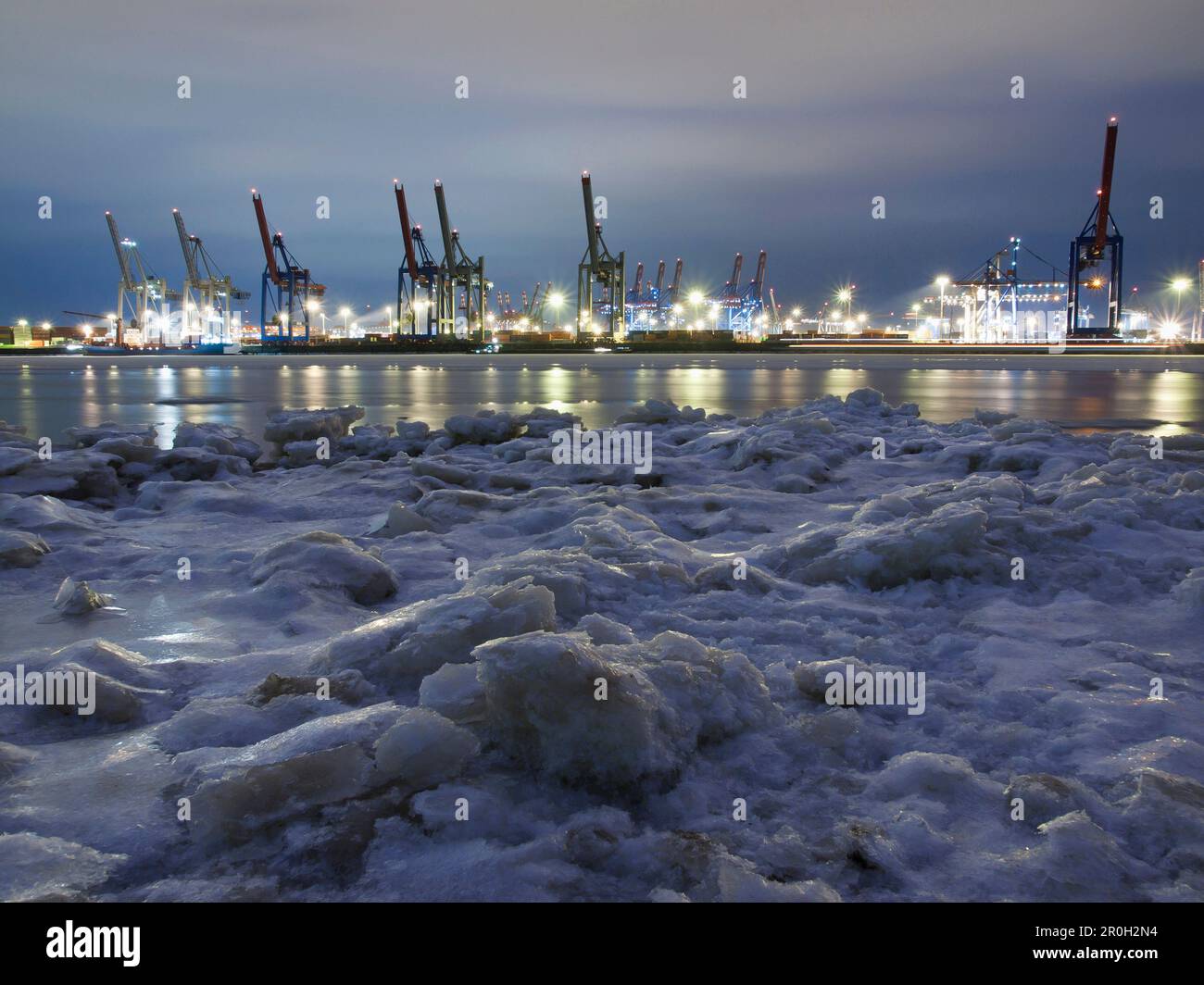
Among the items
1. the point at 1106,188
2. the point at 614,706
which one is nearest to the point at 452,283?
the point at 1106,188

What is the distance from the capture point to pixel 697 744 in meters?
2.02

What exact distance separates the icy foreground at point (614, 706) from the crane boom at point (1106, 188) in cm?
7354

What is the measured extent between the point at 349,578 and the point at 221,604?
1.55 ft

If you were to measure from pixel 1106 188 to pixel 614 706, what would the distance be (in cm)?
7737

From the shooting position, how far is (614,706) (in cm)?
192

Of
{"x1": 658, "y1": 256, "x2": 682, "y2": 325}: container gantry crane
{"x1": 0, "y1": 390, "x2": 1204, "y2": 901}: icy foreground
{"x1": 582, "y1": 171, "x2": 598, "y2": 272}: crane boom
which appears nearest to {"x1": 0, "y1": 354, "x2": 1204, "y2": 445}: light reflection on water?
{"x1": 0, "y1": 390, "x2": 1204, "y2": 901}: icy foreground

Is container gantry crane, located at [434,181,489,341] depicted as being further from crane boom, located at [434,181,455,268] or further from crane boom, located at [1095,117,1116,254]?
crane boom, located at [1095,117,1116,254]

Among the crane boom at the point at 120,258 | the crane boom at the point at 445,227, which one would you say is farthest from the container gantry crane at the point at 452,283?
the crane boom at the point at 120,258

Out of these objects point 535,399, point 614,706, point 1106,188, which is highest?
point 1106,188

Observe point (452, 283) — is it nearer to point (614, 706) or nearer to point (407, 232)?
point (407, 232)

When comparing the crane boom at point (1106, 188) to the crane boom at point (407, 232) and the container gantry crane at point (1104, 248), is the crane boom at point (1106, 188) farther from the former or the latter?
the crane boom at point (407, 232)

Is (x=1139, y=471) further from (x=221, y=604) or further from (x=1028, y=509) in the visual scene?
(x=221, y=604)
